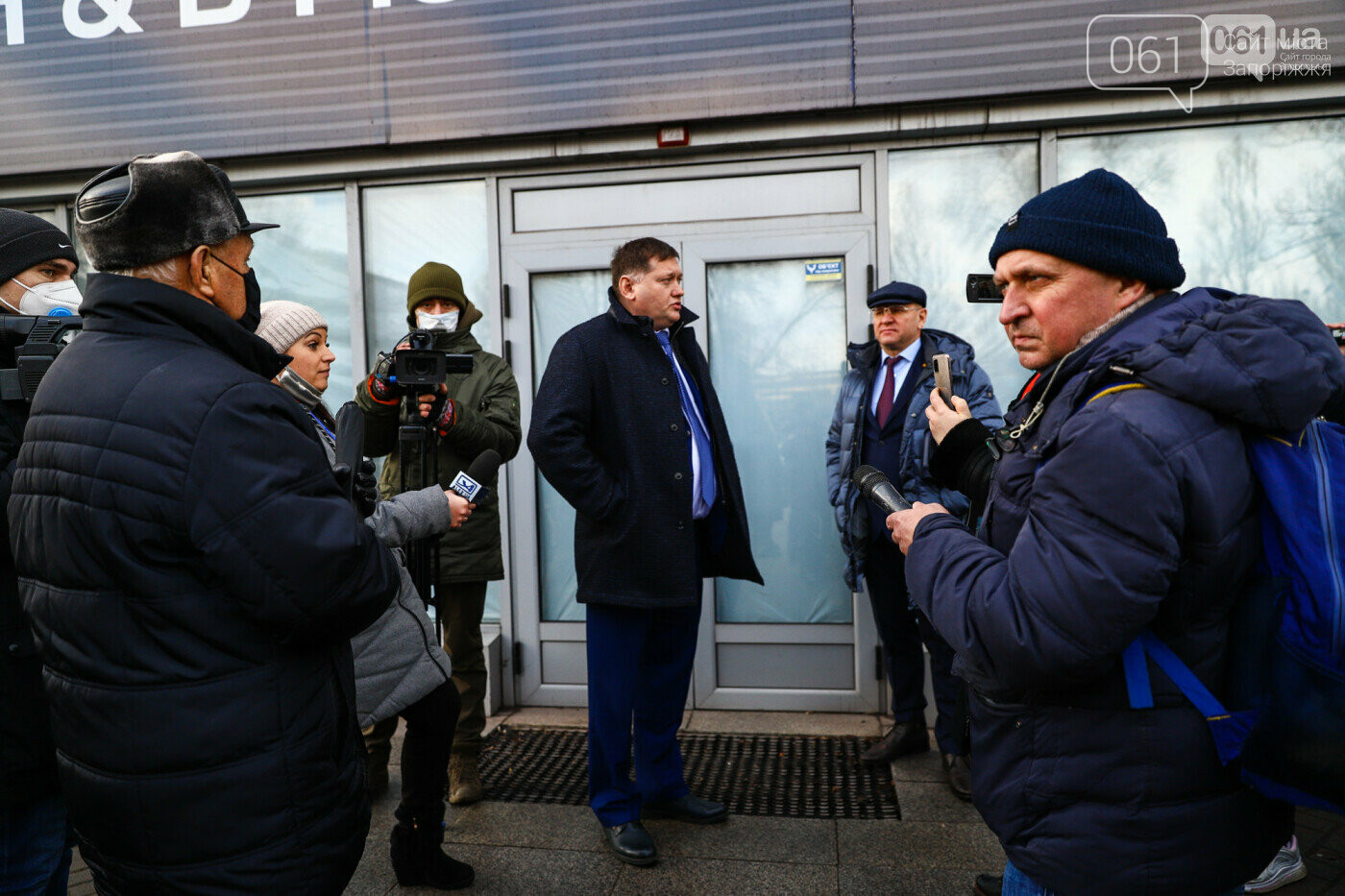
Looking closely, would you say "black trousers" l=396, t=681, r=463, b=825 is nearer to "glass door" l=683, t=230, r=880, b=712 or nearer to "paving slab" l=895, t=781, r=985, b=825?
"paving slab" l=895, t=781, r=985, b=825

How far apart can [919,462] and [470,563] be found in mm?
1996

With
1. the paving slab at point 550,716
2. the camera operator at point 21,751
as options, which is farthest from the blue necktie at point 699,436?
the camera operator at point 21,751

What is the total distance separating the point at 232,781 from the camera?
5.19 ft

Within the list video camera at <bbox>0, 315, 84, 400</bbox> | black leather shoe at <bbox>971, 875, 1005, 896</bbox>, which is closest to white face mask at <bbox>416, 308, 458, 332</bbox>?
video camera at <bbox>0, 315, 84, 400</bbox>

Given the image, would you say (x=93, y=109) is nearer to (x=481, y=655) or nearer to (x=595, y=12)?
(x=595, y=12)

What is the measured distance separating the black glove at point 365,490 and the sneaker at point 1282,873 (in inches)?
117

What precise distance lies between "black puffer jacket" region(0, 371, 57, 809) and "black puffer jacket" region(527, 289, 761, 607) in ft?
5.14

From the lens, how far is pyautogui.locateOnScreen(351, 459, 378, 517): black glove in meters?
2.34

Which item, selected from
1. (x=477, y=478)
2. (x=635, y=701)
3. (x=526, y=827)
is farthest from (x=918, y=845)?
(x=477, y=478)

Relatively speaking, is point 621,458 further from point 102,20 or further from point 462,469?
point 102,20

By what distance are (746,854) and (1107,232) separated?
2562 mm

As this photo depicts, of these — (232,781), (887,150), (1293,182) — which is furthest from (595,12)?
(232,781)

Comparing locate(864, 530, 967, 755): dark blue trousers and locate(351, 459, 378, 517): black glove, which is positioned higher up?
locate(351, 459, 378, 517): black glove

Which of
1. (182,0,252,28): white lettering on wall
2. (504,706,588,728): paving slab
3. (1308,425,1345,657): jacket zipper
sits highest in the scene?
(182,0,252,28): white lettering on wall
